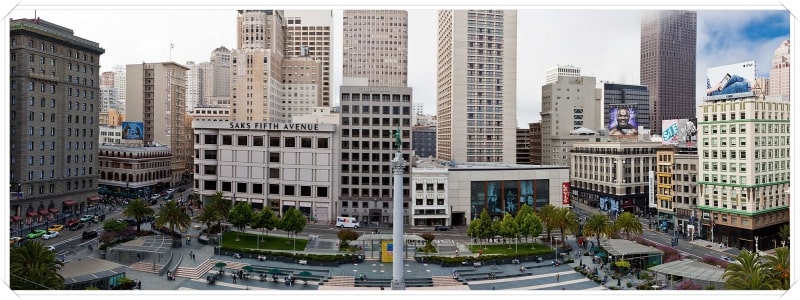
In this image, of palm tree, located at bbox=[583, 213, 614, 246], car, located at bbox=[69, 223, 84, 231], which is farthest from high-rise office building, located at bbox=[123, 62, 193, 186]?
palm tree, located at bbox=[583, 213, 614, 246]

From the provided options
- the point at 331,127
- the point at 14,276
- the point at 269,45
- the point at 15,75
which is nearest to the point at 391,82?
the point at 269,45

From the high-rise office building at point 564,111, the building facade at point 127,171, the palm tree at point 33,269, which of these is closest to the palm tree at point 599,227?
the palm tree at point 33,269

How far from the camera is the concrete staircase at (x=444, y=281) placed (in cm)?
4850

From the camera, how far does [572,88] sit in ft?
446

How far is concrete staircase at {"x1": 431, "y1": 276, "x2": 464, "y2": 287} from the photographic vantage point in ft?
159

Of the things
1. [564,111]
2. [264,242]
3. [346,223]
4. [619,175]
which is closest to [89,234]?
[264,242]

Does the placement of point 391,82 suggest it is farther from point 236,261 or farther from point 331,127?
point 236,261

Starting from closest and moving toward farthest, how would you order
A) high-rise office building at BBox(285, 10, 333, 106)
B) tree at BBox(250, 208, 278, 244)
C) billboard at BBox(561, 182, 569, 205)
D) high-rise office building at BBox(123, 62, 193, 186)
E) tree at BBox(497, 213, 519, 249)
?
tree at BBox(497, 213, 519, 249) → tree at BBox(250, 208, 278, 244) → billboard at BBox(561, 182, 569, 205) → high-rise office building at BBox(123, 62, 193, 186) → high-rise office building at BBox(285, 10, 333, 106)

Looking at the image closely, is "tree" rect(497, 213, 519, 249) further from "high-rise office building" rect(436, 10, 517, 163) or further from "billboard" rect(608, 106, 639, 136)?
"billboard" rect(608, 106, 639, 136)

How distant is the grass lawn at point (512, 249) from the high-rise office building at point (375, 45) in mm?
104137

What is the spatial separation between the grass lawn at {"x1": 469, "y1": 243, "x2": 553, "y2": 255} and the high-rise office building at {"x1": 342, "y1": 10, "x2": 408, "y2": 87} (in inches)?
4100

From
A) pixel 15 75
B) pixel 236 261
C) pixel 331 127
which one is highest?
pixel 15 75

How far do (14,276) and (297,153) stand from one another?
4516cm

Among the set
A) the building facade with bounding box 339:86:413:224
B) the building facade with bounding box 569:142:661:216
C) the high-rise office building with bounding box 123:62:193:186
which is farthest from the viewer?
the high-rise office building with bounding box 123:62:193:186
